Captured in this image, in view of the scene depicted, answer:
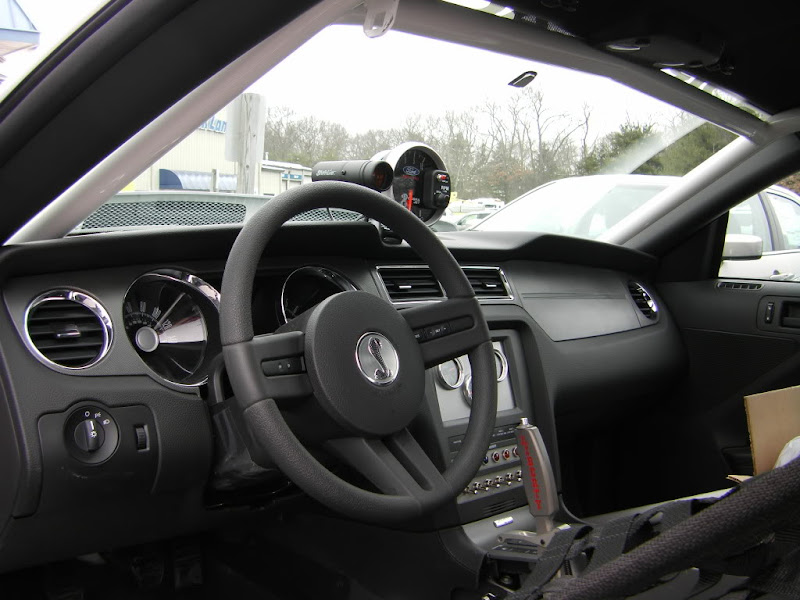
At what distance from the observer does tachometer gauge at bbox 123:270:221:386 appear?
1840mm

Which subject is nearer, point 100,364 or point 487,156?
point 100,364

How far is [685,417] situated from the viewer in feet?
10.4

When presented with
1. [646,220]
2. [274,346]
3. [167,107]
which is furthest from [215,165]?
[646,220]

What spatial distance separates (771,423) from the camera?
214 centimetres

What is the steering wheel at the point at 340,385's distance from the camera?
1392 mm

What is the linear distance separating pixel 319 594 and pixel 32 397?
3.76 feet

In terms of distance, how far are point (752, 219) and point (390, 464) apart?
2207mm

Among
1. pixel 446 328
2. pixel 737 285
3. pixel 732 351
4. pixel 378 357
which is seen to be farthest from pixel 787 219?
pixel 378 357

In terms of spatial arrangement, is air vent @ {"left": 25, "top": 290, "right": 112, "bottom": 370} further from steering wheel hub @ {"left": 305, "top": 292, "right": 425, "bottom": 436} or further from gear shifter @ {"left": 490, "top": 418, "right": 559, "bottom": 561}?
gear shifter @ {"left": 490, "top": 418, "right": 559, "bottom": 561}

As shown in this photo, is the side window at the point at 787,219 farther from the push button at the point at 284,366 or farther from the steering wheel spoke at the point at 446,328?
the push button at the point at 284,366

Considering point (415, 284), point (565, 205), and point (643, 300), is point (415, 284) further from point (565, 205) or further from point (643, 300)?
point (643, 300)

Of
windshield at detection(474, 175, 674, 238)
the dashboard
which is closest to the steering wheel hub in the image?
the dashboard

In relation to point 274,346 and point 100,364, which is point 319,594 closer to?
point 100,364

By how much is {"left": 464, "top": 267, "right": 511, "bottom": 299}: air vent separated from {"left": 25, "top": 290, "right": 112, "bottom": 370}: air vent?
118 centimetres
